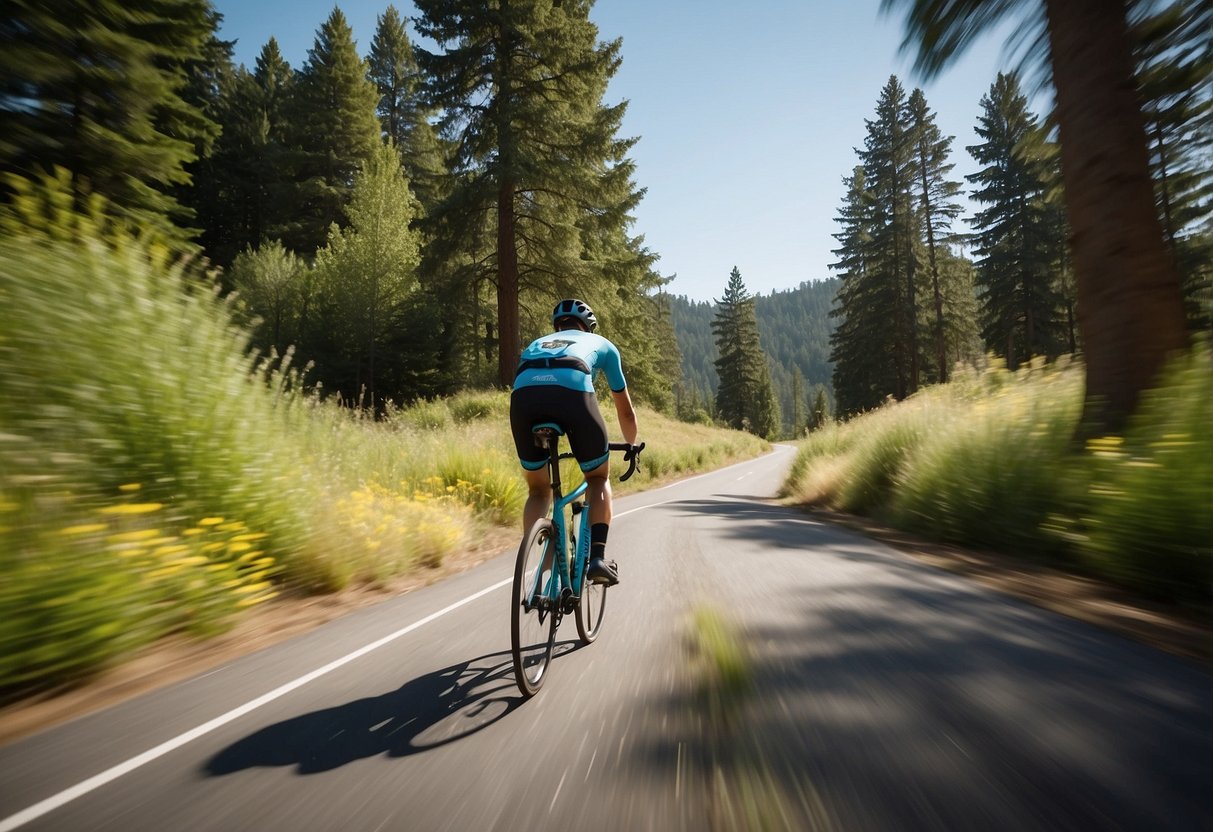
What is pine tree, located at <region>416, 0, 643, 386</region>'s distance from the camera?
17453mm

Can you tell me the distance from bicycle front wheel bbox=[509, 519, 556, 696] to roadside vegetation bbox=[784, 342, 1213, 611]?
13.7ft

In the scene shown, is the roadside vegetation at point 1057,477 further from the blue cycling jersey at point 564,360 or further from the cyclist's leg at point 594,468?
the blue cycling jersey at point 564,360

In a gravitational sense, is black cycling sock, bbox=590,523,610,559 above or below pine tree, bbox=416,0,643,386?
below

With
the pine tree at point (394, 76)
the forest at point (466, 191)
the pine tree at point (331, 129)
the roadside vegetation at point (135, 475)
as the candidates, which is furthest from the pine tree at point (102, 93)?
the pine tree at point (394, 76)

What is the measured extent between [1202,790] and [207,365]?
21.7 feet

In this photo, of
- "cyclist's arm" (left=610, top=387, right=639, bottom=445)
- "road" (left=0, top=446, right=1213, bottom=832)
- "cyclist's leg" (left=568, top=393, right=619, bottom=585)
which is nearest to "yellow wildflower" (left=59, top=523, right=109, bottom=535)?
"road" (left=0, top=446, right=1213, bottom=832)

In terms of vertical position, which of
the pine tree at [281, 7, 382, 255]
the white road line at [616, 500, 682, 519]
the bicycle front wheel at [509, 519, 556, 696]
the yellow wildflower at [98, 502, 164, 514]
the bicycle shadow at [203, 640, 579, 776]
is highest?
the pine tree at [281, 7, 382, 255]

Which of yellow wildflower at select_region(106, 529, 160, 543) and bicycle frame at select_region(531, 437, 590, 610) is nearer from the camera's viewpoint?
bicycle frame at select_region(531, 437, 590, 610)

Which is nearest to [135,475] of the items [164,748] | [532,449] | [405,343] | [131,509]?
[131,509]

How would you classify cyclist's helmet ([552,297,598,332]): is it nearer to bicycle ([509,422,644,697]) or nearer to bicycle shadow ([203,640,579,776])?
bicycle ([509,422,644,697])

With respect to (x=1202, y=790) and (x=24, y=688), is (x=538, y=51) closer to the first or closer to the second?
(x=24, y=688)

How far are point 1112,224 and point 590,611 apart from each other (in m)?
6.24

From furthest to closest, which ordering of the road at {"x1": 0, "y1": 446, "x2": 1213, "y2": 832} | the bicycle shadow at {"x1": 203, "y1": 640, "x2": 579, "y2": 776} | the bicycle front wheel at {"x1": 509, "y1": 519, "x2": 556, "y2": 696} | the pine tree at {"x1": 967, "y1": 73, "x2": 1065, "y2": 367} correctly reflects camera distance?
1. the pine tree at {"x1": 967, "y1": 73, "x2": 1065, "y2": 367}
2. the bicycle front wheel at {"x1": 509, "y1": 519, "x2": 556, "y2": 696}
3. the bicycle shadow at {"x1": 203, "y1": 640, "x2": 579, "y2": 776}
4. the road at {"x1": 0, "y1": 446, "x2": 1213, "y2": 832}

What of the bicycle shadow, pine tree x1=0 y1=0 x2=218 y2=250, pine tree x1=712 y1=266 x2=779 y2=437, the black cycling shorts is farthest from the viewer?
pine tree x1=712 y1=266 x2=779 y2=437
